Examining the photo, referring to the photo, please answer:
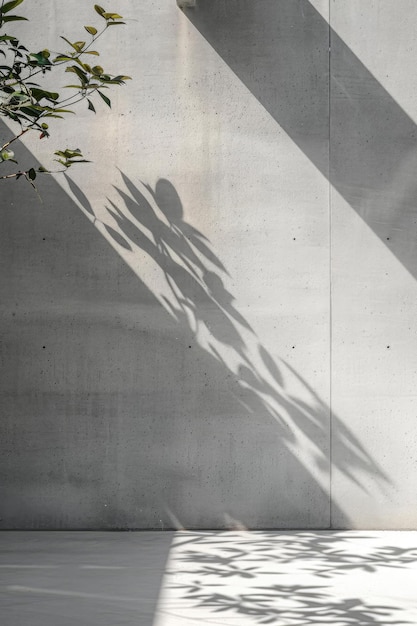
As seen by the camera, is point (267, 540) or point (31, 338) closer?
point (267, 540)

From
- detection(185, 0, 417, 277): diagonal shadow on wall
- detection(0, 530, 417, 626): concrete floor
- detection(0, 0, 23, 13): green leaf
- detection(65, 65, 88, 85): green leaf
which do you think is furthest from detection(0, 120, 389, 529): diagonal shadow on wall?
detection(0, 0, 23, 13): green leaf

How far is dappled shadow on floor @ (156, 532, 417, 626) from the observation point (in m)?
3.89

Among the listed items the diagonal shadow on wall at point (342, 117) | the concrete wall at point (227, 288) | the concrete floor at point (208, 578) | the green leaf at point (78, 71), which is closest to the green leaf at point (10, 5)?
the green leaf at point (78, 71)

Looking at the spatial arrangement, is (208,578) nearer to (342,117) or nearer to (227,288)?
(227,288)

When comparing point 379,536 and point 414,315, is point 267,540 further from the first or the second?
point 414,315

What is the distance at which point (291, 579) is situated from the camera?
449 cm

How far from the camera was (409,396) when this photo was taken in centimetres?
569

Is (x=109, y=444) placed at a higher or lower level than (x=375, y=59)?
lower

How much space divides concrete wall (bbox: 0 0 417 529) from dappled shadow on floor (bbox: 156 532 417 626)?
14.8 inches

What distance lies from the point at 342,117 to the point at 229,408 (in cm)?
193

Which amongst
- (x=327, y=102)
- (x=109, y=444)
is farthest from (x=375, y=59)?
(x=109, y=444)

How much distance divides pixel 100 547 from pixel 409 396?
81.4 inches

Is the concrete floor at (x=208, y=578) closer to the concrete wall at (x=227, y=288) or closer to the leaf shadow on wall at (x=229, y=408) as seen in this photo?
the leaf shadow on wall at (x=229, y=408)

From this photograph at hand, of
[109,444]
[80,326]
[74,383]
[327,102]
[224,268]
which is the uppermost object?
[327,102]
